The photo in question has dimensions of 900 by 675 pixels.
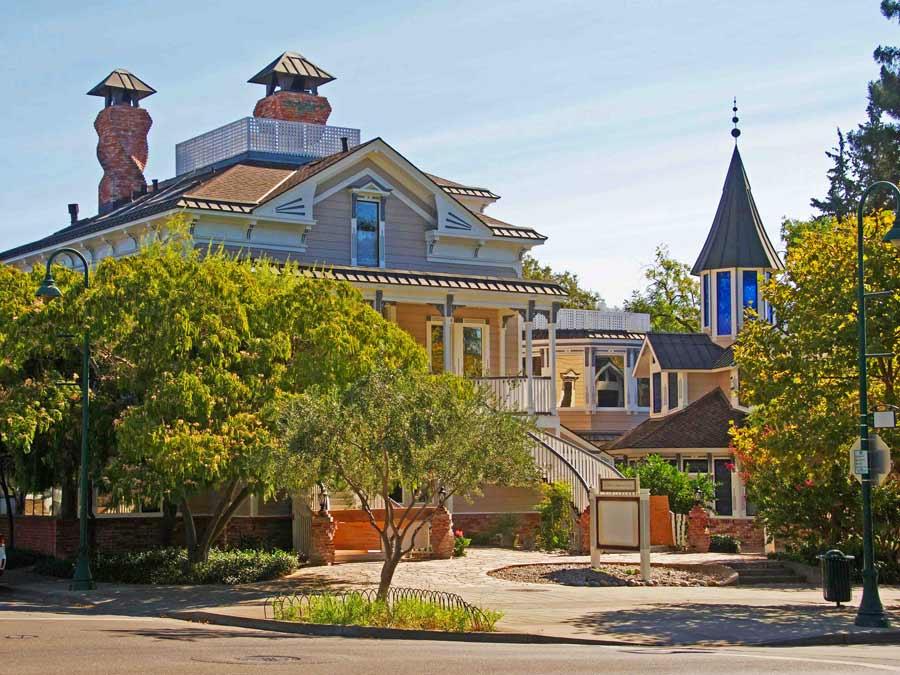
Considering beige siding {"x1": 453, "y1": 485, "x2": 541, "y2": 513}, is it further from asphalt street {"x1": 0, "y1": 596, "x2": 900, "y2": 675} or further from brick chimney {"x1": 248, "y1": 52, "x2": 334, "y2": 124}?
asphalt street {"x1": 0, "y1": 596, "x2": 900, "y2": 675}

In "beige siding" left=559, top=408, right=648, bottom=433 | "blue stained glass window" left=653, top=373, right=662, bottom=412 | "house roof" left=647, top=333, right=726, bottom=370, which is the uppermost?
"house roof" left=647, top=333, right=726, bottom=370

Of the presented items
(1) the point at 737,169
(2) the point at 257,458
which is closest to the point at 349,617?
(2) the point at 257,458

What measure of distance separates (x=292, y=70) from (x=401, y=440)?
24.8 m

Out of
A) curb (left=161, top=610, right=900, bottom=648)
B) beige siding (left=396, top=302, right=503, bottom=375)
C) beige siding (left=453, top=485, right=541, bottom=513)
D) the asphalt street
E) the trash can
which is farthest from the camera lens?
beige siding (left=396, top=302, right=503, bottom=375)

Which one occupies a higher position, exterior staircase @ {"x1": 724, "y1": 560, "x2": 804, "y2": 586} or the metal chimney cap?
the metal chimney cap

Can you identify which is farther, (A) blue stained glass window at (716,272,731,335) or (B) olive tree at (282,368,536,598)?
(A) blue stained glass window at (716,272,731,335)

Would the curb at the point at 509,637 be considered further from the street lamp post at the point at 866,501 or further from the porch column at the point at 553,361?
the porch column at the point at 553,361

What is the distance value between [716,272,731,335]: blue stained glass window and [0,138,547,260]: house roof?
9149 millimetres

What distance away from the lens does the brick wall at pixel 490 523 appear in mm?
36625

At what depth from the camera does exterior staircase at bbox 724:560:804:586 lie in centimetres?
3016

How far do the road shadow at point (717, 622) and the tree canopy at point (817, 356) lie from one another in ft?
9.92

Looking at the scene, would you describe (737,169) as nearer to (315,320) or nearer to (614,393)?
(614,393)

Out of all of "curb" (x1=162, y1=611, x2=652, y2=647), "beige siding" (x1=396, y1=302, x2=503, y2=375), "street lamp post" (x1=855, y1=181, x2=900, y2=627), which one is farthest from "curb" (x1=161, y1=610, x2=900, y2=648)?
"beige siding" (x1=396, y1=302, x2=503, y2=375)

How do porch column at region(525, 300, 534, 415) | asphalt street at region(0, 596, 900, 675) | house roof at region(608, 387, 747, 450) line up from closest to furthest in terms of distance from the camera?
1. asphalt street at region(0, 596, 900, 675)
2. porch column at region(525, 300, 534, 415)
3. house roof at region(608, 387, 747, 450)
